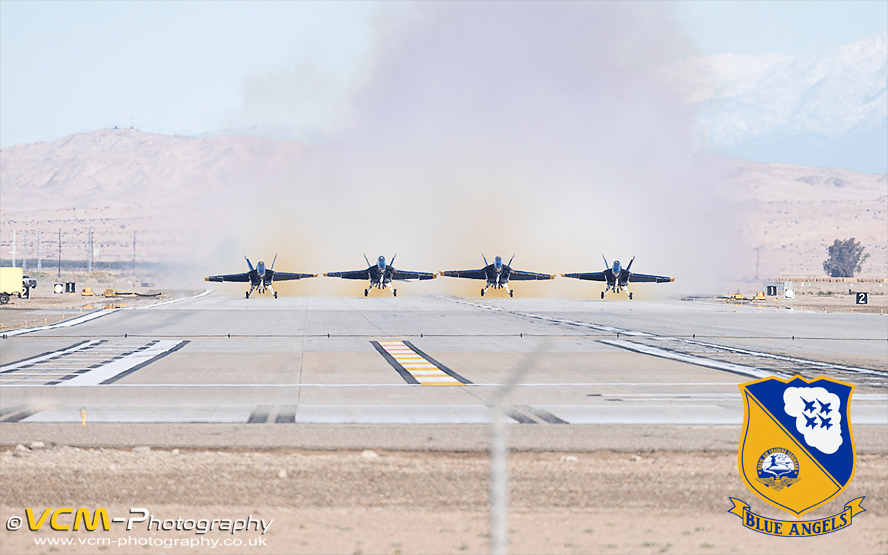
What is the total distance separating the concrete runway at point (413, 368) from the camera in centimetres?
2422

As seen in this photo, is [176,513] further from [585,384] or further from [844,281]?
[844,281]

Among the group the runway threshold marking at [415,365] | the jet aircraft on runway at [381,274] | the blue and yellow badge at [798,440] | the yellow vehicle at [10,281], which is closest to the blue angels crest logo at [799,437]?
the blue and yellow badge at [798,440]

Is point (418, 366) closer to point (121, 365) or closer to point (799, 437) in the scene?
point (121, 365)

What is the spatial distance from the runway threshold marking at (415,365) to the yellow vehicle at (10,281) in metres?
70.4

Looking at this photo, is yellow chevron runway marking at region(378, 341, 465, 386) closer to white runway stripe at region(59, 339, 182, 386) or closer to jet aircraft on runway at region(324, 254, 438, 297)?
white runway stripe at region(59, 339, 182, 386)

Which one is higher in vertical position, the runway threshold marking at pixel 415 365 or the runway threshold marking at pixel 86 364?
the runway threshold marking at pixel 415 365

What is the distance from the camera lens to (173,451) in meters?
18.8

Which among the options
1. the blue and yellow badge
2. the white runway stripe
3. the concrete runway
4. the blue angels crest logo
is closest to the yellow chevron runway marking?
the concrete runway

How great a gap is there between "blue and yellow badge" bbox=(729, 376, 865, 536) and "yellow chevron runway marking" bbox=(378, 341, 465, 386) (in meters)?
17.9

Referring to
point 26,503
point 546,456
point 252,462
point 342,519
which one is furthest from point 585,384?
point 26,503

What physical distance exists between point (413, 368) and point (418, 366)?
31.7 inches

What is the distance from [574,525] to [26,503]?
10.0 metres

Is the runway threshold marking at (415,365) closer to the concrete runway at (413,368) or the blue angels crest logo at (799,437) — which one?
the concrete runway at (413,368)

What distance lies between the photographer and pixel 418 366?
37.0 meters
